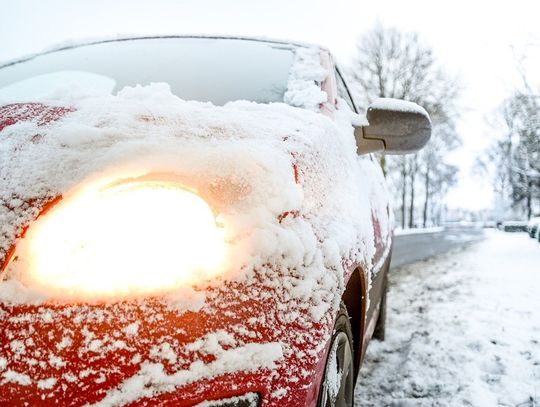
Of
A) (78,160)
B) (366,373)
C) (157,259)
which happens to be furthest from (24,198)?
(366,373)

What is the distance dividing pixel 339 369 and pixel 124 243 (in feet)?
2.80

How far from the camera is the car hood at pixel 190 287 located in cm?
80

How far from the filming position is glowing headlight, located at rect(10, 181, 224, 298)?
88 centimetres

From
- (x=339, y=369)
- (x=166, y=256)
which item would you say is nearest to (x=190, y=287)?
(x=166, y=256)

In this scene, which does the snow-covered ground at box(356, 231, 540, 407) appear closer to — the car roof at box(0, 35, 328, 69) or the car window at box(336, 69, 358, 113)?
the car window at box(336, 69, 358, 113)

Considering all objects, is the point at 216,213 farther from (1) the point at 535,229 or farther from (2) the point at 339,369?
(1) the point at 535,229

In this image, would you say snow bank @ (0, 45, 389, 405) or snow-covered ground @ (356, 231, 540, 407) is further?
snow-covered ground @ (356, 231, 540, 407)

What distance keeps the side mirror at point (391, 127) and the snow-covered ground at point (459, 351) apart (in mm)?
1443

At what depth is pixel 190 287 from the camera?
89cm

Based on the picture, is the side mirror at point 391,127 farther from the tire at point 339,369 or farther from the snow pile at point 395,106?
the tire at point 339,369

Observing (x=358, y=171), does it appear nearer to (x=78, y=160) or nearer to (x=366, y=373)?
(x=78, y=160)

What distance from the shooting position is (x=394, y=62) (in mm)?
26953

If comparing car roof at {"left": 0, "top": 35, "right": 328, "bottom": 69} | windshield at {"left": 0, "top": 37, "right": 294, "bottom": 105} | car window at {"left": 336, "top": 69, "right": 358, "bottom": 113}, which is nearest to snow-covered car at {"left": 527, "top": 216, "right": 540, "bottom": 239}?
car window at {"left": 336, "top": 69, "right": 358, "bottom": 113}

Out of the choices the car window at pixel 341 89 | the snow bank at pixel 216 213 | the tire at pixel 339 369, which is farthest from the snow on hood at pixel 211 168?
the car window at pixel 341 89
